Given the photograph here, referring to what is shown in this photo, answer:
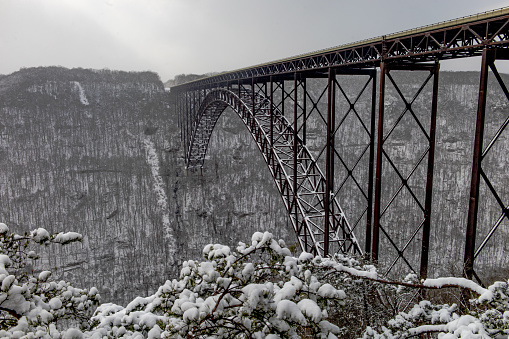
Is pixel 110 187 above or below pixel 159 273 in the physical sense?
above

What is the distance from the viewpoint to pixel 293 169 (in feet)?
47.2

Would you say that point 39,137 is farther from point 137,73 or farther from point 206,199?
point 206,199

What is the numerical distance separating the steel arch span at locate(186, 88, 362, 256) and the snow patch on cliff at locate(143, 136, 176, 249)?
14.6 m

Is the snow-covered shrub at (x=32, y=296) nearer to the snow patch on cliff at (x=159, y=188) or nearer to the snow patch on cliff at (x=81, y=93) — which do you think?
the snow patch on cliff at (x=159, y=188)

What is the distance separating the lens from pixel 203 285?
3.64 meters

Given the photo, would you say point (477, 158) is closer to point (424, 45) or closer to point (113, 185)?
point (424, 45)

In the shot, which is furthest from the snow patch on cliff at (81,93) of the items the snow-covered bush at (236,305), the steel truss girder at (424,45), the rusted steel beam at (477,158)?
the rusted steel beam at (477,158)

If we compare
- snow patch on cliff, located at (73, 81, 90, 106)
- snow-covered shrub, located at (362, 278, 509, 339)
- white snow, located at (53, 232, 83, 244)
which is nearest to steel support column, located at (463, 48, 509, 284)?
snow-covered shrub, located at (362, 278, 509, 339)

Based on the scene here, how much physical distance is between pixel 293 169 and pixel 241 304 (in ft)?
38.3

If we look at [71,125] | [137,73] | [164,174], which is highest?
[137,73]

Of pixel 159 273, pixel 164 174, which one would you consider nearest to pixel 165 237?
pixel 159 273

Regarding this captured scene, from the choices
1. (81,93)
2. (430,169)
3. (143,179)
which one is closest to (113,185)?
(143,179)

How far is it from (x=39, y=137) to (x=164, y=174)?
89.0ft

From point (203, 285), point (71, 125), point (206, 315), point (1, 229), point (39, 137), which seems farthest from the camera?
point (71, 125)
